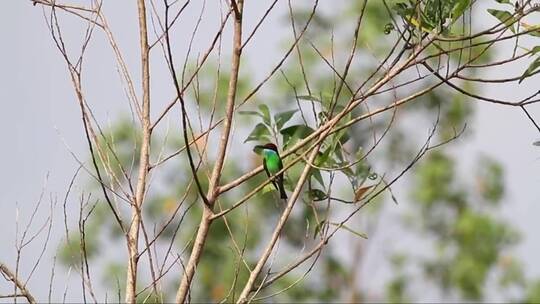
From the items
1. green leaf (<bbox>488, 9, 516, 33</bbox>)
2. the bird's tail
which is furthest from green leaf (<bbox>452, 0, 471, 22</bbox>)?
the bird's tail

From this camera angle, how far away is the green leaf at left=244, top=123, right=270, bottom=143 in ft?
5.63

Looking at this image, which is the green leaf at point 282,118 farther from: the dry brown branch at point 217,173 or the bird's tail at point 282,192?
the dry brown branch at point 217,173

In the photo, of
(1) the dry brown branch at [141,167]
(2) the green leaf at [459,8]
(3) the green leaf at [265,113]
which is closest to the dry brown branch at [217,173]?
(1) the dry brown branch at [141,167]

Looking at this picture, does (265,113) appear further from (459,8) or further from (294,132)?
(459,8)

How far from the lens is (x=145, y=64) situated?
1553 mm

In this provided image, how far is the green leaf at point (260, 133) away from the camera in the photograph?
1.72 m

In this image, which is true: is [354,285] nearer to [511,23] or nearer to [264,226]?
[264,226]

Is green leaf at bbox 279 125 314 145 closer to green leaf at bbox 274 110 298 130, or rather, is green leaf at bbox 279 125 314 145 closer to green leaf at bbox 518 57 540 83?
green leaf at bbox 274 110 298 130

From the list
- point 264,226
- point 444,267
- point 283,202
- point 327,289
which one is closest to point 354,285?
point 327,289

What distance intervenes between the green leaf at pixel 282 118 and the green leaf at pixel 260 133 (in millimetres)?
26

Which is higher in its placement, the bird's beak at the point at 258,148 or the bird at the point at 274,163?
the bird's beak at the point at 258,148

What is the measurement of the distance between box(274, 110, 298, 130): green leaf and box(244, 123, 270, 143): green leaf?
0.03m

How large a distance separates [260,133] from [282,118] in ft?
0.16

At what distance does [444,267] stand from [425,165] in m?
0.80
